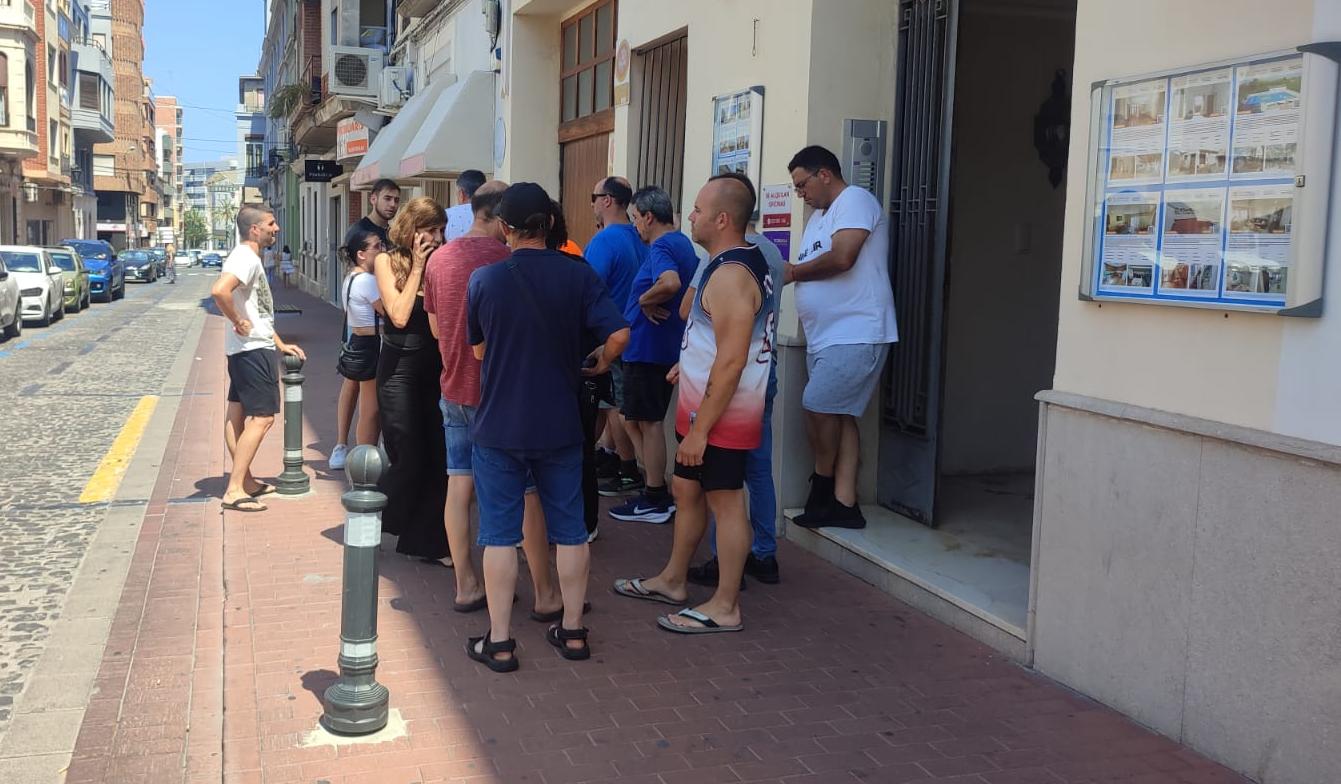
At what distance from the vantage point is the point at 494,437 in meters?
4.50

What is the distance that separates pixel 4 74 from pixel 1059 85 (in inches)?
1745

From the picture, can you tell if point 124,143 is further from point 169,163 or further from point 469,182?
point 469,182

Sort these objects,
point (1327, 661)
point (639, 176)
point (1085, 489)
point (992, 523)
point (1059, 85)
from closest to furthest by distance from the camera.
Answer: point (1327, 661) → point (1085, 489) → point (992, 523) → point (1059, 85) → point (639, 176)

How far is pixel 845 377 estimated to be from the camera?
6.06m

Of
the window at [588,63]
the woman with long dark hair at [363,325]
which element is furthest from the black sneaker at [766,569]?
the window at [588,63]

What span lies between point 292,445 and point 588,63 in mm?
5586

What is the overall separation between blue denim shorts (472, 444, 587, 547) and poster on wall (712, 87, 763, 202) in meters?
2.86

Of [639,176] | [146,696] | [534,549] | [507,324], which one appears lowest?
[146,696]

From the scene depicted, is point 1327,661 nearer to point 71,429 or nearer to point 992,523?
point 992,523

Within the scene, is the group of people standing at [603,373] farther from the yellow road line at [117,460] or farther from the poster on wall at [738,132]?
the yellow road line at [117,460]

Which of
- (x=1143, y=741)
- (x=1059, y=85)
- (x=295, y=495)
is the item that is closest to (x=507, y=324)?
(x=1143, y=741)

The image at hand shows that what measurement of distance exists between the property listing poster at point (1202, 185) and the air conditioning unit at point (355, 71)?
67.9ft

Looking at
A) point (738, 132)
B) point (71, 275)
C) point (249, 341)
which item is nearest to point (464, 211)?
point (249, 341)

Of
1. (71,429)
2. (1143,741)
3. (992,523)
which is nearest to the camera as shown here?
(1143,741)
